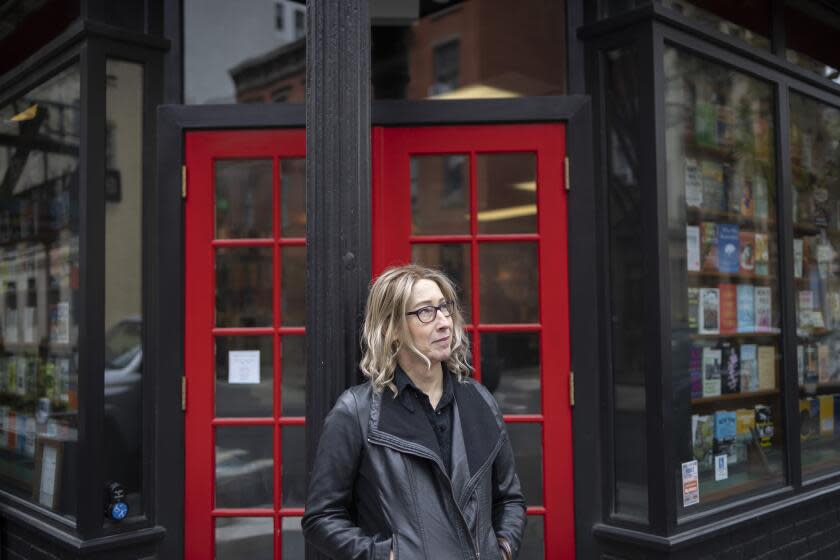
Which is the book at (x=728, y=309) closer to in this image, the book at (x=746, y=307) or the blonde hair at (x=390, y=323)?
the book at (x=746, y=307)

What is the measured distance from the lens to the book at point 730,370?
4328 mm

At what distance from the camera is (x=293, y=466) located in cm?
397

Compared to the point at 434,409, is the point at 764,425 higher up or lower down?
lower down

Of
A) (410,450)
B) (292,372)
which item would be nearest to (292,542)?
(292,372)

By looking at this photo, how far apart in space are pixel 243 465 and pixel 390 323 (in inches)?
79.3

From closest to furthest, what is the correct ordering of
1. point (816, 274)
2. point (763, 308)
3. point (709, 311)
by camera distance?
point (709, 311) → point (763, 308) → point (816, 274)

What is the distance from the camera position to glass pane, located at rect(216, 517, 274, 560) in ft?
13.0

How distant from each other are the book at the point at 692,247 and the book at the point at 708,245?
5 cm

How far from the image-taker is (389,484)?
7.36ft

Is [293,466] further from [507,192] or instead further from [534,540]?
[507,192]

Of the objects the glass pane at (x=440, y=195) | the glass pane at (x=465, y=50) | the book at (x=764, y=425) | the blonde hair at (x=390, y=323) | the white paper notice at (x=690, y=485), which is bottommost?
the white paper notice at (x=690, y=485)

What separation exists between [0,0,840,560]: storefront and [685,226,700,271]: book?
0.02m

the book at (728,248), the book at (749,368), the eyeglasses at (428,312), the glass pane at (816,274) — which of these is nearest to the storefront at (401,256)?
the book at (728,248)

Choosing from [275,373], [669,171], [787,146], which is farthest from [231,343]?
[787,146]
